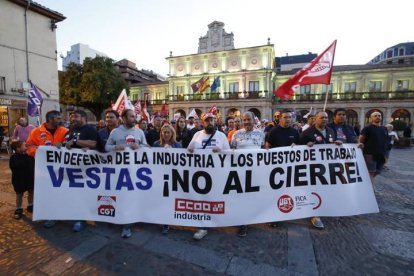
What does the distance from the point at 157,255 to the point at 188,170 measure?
→ 1213 millimetres

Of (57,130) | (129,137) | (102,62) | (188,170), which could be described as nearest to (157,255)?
(188,170)

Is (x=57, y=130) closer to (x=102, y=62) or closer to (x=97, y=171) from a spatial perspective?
(x=97, y=171)

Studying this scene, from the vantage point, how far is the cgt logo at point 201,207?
3.37 meters

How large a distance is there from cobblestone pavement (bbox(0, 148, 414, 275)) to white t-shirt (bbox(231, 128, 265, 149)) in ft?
4.44

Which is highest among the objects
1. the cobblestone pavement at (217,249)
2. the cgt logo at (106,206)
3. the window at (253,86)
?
the window at (253,86)

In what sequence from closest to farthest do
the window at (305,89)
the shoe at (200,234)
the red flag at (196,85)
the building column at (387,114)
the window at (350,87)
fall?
the shoe at (200,234)
the red flag at (196,85)
the building column at (387,114)
the window at (350,87)
the window at (305,89)

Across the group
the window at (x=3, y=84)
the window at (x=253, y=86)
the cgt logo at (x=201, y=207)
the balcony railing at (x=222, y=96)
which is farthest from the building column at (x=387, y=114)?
the window at (x=3, y=84)

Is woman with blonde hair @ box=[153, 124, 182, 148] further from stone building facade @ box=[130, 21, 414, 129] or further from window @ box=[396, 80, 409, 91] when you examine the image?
window @ box=[396, 80, 409, 91]

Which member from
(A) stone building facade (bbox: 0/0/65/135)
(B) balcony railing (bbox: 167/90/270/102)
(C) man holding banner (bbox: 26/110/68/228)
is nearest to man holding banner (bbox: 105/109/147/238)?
(C) man holding banner (bbox: 26/110/68/228)

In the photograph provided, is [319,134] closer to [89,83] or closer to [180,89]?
[89,83]

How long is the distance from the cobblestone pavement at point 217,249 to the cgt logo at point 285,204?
364mm

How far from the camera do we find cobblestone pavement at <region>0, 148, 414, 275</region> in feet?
8.58

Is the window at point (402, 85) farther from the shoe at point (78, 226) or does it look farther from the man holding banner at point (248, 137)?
the shoe at point (78, 226)

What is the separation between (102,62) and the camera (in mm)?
31234
